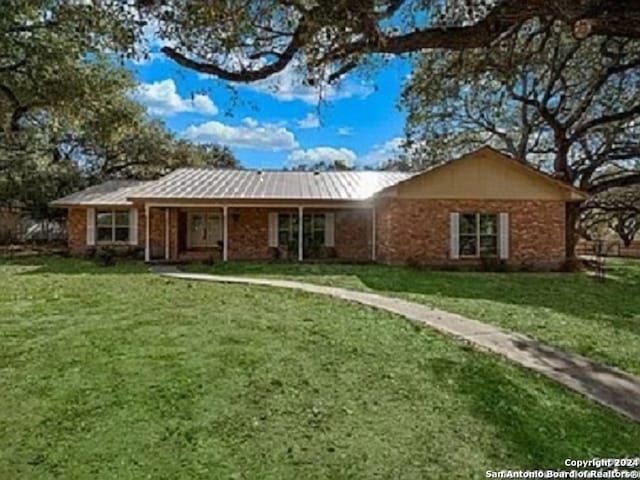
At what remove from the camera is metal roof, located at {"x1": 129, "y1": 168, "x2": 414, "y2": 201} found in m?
23.3

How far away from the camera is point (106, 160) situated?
36.7m

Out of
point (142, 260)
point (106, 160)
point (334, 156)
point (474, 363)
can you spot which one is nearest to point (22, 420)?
point (474, 363)

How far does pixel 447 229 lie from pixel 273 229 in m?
6.95

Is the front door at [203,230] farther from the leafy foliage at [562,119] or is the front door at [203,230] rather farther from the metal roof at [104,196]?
the leafy foliage at [562,119]

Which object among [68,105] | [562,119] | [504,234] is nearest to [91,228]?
[68,105]

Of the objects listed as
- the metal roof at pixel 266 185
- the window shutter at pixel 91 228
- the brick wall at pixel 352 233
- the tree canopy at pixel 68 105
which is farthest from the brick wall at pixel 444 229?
the window shutter at pixel 91 228

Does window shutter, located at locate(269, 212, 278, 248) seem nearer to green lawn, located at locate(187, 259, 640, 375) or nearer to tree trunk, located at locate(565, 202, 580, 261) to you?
green lawn, located at locate(187, 259, 640, 375)

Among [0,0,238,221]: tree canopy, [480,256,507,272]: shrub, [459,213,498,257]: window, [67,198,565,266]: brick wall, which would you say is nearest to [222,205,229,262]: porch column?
[0,0,238,221]: tree canopy

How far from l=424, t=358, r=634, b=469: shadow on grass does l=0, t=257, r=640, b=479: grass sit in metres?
0.02

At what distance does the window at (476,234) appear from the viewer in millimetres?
22219

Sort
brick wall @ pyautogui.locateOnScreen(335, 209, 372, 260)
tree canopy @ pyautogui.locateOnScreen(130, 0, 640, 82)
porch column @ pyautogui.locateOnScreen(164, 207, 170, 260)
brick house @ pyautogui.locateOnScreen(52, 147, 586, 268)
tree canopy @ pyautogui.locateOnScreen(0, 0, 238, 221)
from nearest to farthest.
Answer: tree canopy @ pyautogui.locateOnScreen(130, 0, 640, 82), tree canopy @ pyautogui.locateOnScreen(0, 0, 238, 221), brick house @ pyautogui.locateOnScreen(52, 147, 586, 268), porch column @ pyautogui.locateOnScreen(164, 207, 170, 260), brick wall @ pyautogui.locateOnScreen(335, 209, 372, 260)

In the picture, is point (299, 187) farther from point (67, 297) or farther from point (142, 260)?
point (67, 297)

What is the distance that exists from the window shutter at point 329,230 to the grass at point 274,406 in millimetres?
15352

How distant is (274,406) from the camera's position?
20.3 feet
